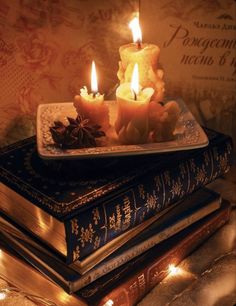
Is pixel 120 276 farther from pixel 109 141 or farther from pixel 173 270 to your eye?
pixel 109 141

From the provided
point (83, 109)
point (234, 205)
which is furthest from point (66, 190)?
point (234, 205)

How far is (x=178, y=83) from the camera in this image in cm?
113

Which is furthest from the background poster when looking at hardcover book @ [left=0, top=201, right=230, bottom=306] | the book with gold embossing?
hardcover book @ [left=0, top=201, right=230, bottom=306]

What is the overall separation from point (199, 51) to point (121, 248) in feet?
1.73

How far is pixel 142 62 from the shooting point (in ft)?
2.97

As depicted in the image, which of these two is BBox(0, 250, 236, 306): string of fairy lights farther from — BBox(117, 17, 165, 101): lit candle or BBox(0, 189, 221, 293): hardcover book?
BBox(117, 17, 165, 101): lit candle

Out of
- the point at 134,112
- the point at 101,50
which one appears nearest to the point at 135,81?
the point at 134,112

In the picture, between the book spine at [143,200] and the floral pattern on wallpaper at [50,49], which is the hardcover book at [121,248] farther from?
the floral pattern on wallpaper at [50,49]

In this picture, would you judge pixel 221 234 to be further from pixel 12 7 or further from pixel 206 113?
pixel 12 7

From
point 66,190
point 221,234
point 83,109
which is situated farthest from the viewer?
point 221,234

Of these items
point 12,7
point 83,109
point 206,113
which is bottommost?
point 206,113

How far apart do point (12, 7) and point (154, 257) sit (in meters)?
Result: 0.61

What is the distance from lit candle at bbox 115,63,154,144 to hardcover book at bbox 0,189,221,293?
0.57ft

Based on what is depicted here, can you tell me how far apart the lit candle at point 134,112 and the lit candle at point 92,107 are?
4 centimetres
